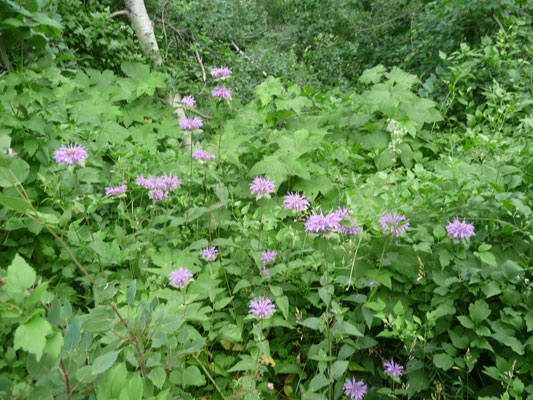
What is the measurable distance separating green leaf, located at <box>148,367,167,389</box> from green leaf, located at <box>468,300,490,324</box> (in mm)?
1199

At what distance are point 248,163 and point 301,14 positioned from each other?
22.5ft

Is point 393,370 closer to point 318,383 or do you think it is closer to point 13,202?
point 318,383

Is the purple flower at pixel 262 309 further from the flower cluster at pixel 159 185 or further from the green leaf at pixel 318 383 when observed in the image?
the flower cluster at pixel 159 185

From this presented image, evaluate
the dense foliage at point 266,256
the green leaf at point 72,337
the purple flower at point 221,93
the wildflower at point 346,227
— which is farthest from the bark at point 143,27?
the green leaf at point 72,337

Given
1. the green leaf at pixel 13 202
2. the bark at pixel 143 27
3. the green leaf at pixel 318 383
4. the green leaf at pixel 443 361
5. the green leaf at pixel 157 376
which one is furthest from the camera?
the bark at pixel 143 27

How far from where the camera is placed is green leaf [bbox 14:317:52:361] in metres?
0.75

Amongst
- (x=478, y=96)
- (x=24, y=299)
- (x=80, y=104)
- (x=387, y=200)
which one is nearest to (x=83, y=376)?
(x=24, y=299)

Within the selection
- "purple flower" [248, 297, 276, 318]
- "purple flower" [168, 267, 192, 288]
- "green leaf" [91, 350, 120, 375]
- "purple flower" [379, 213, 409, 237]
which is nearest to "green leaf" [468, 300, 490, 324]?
"purple flower" [379, 213, 409, 237]

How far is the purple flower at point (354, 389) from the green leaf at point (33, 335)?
1226 mm

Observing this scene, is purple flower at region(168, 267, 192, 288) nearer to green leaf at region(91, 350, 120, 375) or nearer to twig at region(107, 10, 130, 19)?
green leaf at region(91, 350, 120, 375)

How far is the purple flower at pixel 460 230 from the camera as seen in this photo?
5.28 ft

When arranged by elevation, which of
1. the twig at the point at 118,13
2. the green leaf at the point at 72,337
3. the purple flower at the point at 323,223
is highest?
the green leaf at the point at 72,337

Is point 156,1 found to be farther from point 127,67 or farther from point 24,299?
point 24,299

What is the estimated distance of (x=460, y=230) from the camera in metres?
1.63
